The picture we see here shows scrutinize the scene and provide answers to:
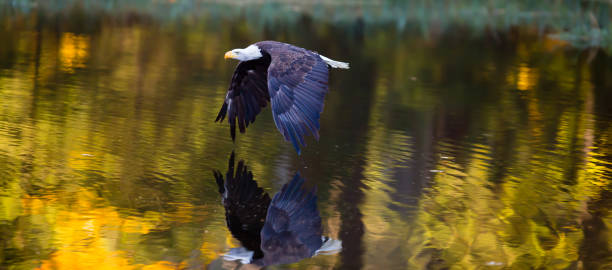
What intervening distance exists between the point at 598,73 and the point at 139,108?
11266 mm

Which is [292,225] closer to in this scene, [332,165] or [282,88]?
[282,88]

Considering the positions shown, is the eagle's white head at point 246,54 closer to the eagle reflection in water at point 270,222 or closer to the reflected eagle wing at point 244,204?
the reflected eagle wing at point 244,204

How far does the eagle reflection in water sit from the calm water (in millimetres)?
103

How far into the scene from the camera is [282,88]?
809cm

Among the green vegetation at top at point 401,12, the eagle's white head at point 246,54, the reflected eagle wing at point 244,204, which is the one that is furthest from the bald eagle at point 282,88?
the green vegetation at top at point 401,12

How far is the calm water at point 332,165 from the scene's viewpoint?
6254 millimetres

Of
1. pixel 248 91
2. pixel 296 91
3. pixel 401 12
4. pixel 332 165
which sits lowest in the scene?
pixel 401 12

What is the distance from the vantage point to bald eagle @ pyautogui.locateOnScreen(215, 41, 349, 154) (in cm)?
793

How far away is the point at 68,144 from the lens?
29.1 ft

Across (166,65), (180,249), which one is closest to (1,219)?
(180,249)

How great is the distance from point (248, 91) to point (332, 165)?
1.22 m

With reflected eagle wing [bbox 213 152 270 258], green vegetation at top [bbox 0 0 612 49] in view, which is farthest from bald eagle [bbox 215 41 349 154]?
green vegetation at top [bbox 0 0 612 49]

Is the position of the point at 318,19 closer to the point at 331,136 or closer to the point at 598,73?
the point at 598,73

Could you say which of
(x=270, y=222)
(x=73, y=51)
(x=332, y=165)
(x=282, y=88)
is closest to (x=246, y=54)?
(x=282, y=88)
